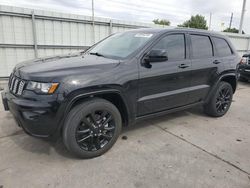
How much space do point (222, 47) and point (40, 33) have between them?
6.17 metres

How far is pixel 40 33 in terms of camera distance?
286 inches

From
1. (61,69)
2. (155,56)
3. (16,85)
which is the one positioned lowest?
(16,85)

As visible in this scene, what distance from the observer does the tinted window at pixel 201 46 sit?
3.57 metres

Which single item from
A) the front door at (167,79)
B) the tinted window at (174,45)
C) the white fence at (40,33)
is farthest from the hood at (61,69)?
the white fence at (40,33)

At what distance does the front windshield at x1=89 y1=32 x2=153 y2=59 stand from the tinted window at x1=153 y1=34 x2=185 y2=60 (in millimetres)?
248

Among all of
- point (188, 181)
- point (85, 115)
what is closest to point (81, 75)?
point (85, 115)

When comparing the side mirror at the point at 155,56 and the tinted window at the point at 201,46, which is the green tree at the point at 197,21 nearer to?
the tinted window at the point at 201,46

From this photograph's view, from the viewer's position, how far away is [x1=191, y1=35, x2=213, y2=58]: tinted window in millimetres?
3572

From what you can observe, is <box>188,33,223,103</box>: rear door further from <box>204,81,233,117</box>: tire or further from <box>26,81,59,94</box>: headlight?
<box>26,81,59,94</box>: headlight

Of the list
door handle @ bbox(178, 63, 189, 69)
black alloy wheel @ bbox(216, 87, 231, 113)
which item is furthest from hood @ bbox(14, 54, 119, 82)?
black alloy wheel @ bbox(216, 87, 231, 113)

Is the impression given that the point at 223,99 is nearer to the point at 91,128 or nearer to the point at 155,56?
the point at 155,56

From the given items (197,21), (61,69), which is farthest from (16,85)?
(197,21)

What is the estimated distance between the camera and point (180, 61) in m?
3.31

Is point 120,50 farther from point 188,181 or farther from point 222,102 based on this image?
point 222,102
